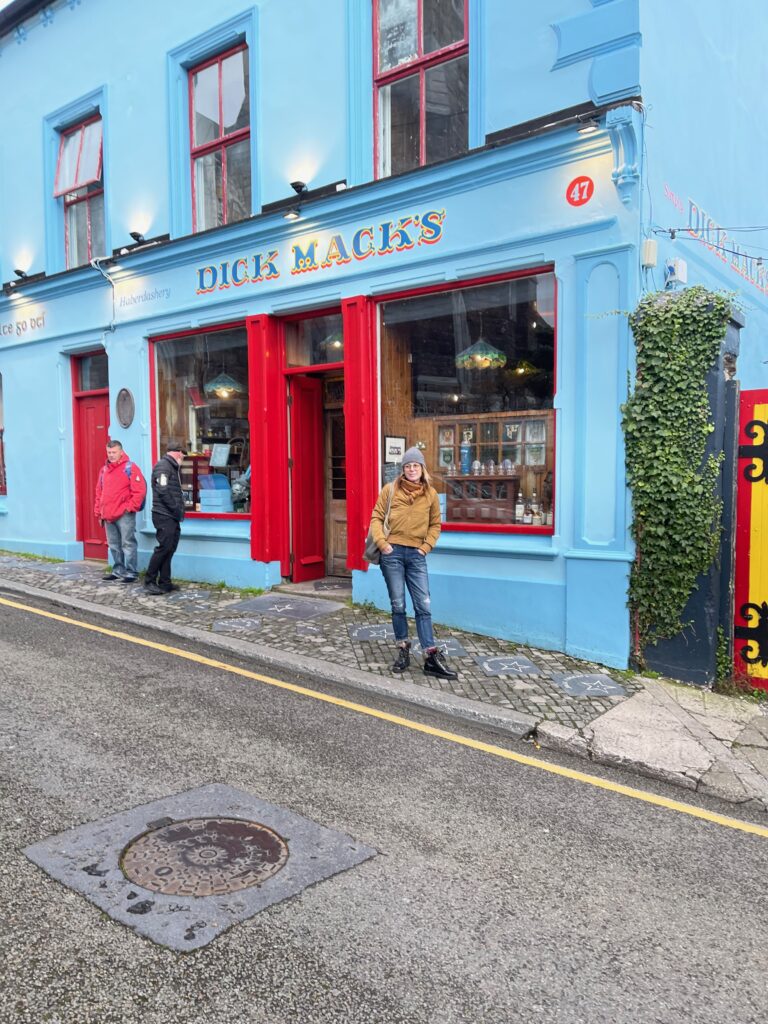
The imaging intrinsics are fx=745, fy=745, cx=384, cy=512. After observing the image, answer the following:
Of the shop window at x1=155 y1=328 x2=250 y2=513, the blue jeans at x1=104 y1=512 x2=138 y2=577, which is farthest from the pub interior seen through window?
the blue jeans at x1=104 y1=512 x2=138 y2=577

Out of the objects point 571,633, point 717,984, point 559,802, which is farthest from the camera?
point 571,633

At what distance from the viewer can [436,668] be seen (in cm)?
625

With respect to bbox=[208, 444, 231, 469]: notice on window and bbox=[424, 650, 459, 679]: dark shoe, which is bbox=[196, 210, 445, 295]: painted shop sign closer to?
bbox=[208, 444, 231, 469]: notice on window

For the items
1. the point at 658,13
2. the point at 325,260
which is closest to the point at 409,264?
the point at 325,260

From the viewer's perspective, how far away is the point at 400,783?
14.2ft

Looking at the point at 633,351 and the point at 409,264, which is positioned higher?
the point at 409,264

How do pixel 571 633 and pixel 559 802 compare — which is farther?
pixel 571 633

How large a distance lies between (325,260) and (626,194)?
3.53 metres

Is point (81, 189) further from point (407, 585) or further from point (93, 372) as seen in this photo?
point (407, 585)

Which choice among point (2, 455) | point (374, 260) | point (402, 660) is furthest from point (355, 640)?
point (2, 455)

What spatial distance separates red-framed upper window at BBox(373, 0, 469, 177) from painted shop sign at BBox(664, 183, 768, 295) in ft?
7.85

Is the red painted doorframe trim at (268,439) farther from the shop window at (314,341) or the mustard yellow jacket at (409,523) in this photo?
the mustard yellow jacket at (409,523)

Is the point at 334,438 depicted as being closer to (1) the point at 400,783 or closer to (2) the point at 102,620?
(2) the point at 102,620

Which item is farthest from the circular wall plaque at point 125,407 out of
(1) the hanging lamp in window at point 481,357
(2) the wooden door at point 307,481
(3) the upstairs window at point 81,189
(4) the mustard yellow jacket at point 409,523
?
(4) the mustard yellow jacket at point 409,523
